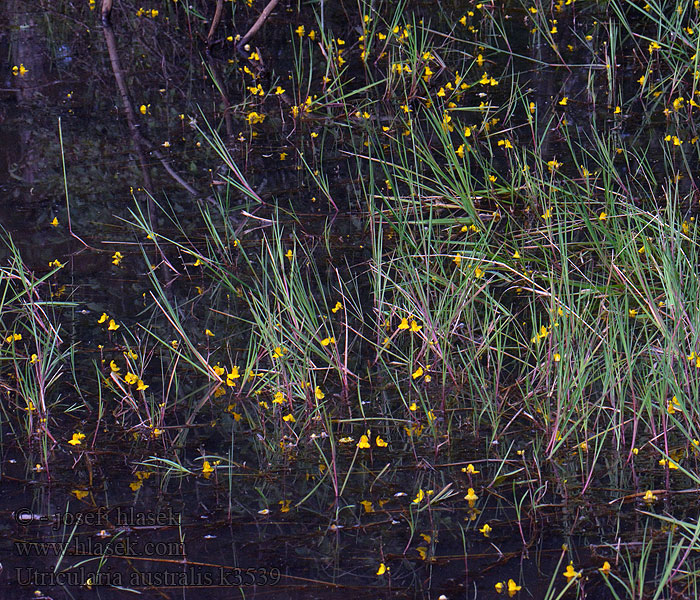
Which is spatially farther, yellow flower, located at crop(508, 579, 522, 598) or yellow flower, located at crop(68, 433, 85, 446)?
yellow flower, located at crop(68, 433, 85, 446)

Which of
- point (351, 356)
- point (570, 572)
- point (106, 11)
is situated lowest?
point (351, 356)

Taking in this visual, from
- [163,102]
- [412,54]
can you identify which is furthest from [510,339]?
[163,102]

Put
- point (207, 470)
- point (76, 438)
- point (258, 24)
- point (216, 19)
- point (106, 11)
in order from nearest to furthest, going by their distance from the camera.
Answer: point (207, 470) < point (76, 438) < point (258, 24) < point (216, 19) < point (106, 11)

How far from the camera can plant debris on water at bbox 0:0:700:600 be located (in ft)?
7.46

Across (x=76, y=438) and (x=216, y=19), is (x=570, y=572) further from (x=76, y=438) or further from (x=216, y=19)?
(x=216, y=19)

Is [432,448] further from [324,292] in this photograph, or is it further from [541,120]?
[541,120]

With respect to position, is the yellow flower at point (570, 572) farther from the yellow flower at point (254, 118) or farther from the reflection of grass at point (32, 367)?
the yellow flower at point (254, 118)

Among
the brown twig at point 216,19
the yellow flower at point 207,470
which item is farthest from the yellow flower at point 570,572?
the brown twig at point 216,19

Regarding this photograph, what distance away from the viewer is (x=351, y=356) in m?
3.17

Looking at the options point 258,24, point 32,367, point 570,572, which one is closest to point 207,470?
point 32,367

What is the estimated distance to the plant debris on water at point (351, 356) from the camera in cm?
227

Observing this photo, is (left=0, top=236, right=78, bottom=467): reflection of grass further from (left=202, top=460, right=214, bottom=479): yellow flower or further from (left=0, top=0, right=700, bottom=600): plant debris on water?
(left=202, top=460, right=214, bottom=479): yellow flower

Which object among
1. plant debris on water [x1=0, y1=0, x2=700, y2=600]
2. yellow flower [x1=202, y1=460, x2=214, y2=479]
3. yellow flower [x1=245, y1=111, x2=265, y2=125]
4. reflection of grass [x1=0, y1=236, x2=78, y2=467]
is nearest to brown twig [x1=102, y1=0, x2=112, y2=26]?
plant debris on water [x1=0, y1=0, x2=700, y2=600]

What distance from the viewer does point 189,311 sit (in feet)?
11.6
